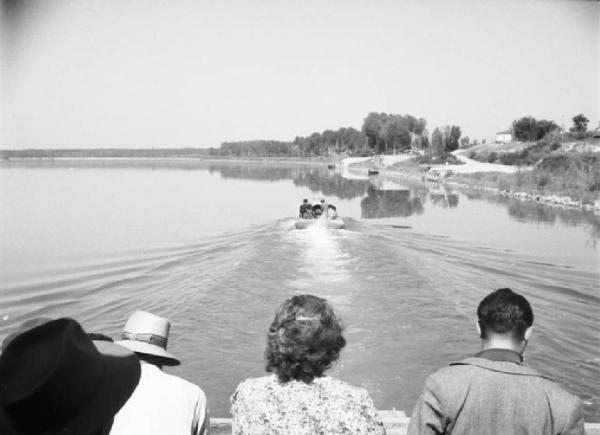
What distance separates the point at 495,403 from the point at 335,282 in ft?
37.1

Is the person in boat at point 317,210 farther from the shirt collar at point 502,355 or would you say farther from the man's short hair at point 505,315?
the shirt collar at point 502,355

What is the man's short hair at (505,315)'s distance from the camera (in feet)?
9.53

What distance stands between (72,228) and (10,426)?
26060 mm

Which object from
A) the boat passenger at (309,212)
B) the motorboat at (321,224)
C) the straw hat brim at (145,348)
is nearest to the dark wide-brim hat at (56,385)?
the straw hat brim at (145,348)

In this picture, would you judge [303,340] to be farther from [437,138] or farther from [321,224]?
[437,138]

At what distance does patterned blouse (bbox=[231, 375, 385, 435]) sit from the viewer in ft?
8.37

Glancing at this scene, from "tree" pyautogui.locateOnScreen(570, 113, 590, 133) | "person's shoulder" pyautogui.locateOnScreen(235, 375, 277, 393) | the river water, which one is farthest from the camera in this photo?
"tree" pyautogui.locateOnScreen(570, 113, 590, 133)

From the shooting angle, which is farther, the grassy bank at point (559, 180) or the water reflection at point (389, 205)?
the grassy bank at point (559, 180)

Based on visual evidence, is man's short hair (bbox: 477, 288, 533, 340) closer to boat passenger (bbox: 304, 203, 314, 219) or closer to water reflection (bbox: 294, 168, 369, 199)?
boat passenger (bbox: 304, 203, 314, 219)

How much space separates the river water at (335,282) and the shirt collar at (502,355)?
4.89 metres

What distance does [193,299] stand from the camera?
12.7 meters

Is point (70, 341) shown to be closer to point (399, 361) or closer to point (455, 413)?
point (455, 413)

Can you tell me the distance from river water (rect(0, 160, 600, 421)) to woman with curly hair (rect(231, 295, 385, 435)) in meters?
5.17

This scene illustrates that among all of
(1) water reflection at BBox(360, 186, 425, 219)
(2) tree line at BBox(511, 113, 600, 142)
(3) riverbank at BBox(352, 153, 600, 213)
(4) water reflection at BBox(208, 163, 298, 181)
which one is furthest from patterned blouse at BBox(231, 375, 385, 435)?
(2) tree line at BBox(511, 113, 600, 142)
